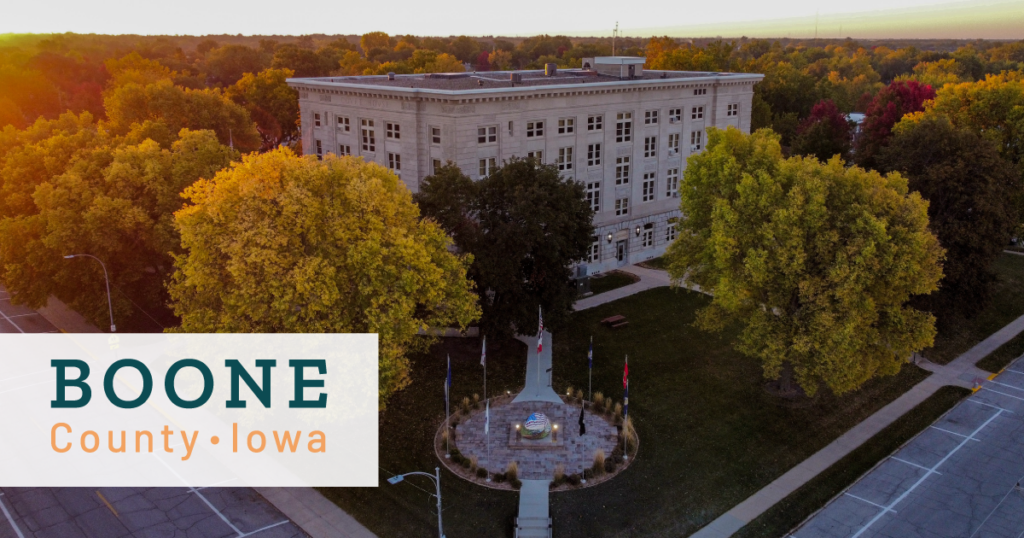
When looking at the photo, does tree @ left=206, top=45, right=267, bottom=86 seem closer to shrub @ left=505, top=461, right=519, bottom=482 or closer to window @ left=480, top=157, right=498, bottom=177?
window @ left=480, top=157, right=498, bottom=177

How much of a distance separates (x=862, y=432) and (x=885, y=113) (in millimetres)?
51217

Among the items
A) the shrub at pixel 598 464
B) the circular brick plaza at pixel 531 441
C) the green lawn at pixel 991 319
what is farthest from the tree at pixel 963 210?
the shrub at pixel 598 464

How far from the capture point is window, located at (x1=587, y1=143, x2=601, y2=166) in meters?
60.6

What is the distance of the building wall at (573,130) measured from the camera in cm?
5341

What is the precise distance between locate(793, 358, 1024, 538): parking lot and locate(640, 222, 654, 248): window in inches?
1206

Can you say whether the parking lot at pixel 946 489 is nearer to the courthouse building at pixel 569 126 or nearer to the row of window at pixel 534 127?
the courthouse building at pixel 569 126

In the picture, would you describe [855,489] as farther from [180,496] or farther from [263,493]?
[180,496]

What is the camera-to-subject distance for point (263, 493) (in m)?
32.4

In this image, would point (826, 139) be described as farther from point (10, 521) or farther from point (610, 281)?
point (10, 521)

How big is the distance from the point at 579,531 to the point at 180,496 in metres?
16.9


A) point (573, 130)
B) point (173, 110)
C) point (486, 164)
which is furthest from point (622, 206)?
point (173, 110)

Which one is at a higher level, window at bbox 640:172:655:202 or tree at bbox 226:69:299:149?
tree at bbox 226:69:299:149

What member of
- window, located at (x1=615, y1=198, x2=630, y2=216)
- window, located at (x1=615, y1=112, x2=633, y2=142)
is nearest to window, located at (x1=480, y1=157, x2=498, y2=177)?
window, located at (x1=615, y1=112, x2=633, y2=142)

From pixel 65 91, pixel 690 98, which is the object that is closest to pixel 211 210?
pixel 690 98
